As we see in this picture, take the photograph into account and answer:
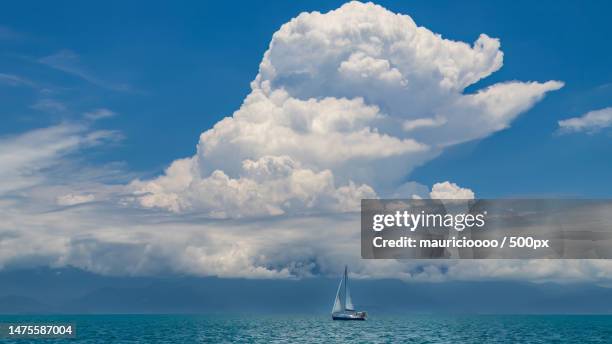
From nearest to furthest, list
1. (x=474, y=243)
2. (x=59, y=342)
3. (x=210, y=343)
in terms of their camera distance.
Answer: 1. (x=474, y=243)
2. (x=59, y=342)
3. (x=210, y=343)

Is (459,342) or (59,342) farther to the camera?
(459,342)

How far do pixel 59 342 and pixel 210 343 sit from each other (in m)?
33.4

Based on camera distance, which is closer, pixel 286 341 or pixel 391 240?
pixel 391 240

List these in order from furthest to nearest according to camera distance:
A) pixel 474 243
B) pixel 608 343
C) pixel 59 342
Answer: pixel 608 343
pixel 59 342
pixel 474 243

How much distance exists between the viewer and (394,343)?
6161 inches

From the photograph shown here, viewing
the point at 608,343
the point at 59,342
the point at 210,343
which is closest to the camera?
the point at 59,342

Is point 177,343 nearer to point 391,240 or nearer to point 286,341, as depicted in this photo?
point 286,341

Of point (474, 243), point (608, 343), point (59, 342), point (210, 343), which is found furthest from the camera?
point (608, 343)

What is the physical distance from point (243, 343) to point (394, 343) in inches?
1384

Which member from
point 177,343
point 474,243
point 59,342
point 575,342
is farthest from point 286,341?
point 474,243

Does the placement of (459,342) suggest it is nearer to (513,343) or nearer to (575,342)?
(513,343)

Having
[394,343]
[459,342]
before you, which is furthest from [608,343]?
[394,343]

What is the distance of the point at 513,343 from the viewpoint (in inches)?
6585

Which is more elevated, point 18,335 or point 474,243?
point 474,243
